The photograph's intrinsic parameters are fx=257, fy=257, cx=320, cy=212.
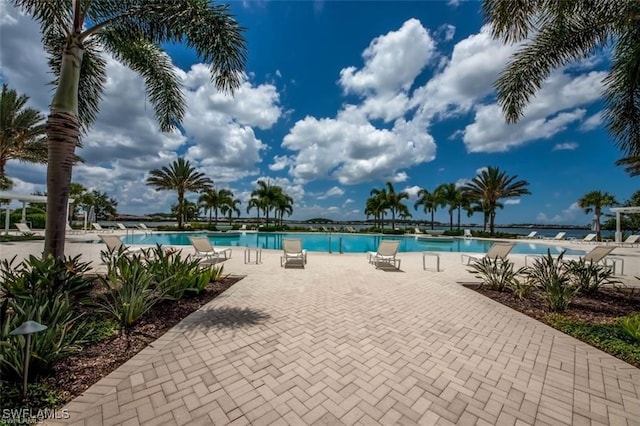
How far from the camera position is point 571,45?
595cm

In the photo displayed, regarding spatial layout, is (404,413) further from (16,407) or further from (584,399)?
(16,407)

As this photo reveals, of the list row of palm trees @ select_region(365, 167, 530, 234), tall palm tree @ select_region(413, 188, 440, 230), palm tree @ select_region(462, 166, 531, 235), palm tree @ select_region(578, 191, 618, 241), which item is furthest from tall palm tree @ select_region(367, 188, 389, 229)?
palm tree @ select_region(578, 191, 618, 241)

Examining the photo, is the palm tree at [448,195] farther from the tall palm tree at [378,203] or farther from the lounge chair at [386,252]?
the lounge chair at [386,252]

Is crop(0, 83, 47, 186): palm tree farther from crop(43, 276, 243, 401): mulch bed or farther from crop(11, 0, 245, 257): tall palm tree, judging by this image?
crop(43, 276, 243, 401): mulch bed

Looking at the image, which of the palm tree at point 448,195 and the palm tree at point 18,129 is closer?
the palm tree at point 18,129

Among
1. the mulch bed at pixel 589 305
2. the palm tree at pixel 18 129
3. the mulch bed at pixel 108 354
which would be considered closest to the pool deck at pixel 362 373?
the mulch bed at pixel 108 354

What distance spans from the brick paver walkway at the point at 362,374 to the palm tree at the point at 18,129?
61.4 feet

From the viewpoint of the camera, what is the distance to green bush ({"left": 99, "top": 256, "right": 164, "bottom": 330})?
12.2 ft

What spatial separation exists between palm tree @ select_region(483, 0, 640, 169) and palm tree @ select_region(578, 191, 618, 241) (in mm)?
30924

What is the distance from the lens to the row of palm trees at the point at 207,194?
29.8 m

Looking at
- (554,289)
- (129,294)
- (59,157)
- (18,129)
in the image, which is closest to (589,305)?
(554,289)

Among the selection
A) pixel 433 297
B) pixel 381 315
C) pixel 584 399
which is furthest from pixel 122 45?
pixel 584 399

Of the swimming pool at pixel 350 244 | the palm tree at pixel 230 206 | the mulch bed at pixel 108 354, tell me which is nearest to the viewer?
the mulch bed at pixel 108 354

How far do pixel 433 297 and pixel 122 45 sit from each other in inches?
360
